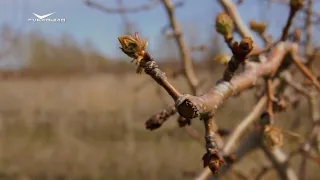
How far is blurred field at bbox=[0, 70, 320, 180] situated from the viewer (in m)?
6.99

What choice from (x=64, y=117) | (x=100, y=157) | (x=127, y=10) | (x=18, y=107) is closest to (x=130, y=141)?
(x=100, y=157)

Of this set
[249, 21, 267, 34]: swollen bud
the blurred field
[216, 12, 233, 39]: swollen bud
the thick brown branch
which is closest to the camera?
the thick brown branch

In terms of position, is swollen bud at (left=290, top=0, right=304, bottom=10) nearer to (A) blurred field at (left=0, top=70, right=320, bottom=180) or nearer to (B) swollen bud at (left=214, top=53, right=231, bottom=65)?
(B) swollen bud at (left=214, top=53, right=231, bottom=65)

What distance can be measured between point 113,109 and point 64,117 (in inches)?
36.2

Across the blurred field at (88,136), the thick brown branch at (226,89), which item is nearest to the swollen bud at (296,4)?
the thick brown branch at (226,89)

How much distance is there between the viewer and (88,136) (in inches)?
340

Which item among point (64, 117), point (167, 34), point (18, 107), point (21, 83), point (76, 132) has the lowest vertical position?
point (167, 34)

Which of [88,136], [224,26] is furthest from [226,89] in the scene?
[88,136]

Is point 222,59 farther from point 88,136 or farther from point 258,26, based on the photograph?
point 88,136

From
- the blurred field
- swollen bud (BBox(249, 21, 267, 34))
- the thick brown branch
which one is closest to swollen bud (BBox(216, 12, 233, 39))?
the thick brown branch

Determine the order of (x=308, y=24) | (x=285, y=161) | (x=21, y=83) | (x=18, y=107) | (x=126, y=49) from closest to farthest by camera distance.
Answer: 1. (x=126, y=49)
2. (x=285, y=161)
3. (x=308, y=24)
4. (x=18, y=107)
5. (x=21, y=83)

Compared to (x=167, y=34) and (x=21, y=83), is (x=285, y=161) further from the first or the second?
(x=21, y=83)

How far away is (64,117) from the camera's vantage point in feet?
31.0

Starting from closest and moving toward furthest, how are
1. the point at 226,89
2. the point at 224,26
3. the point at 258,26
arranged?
the point at 226,89 < the point at 224,26 < the point at 258,26
